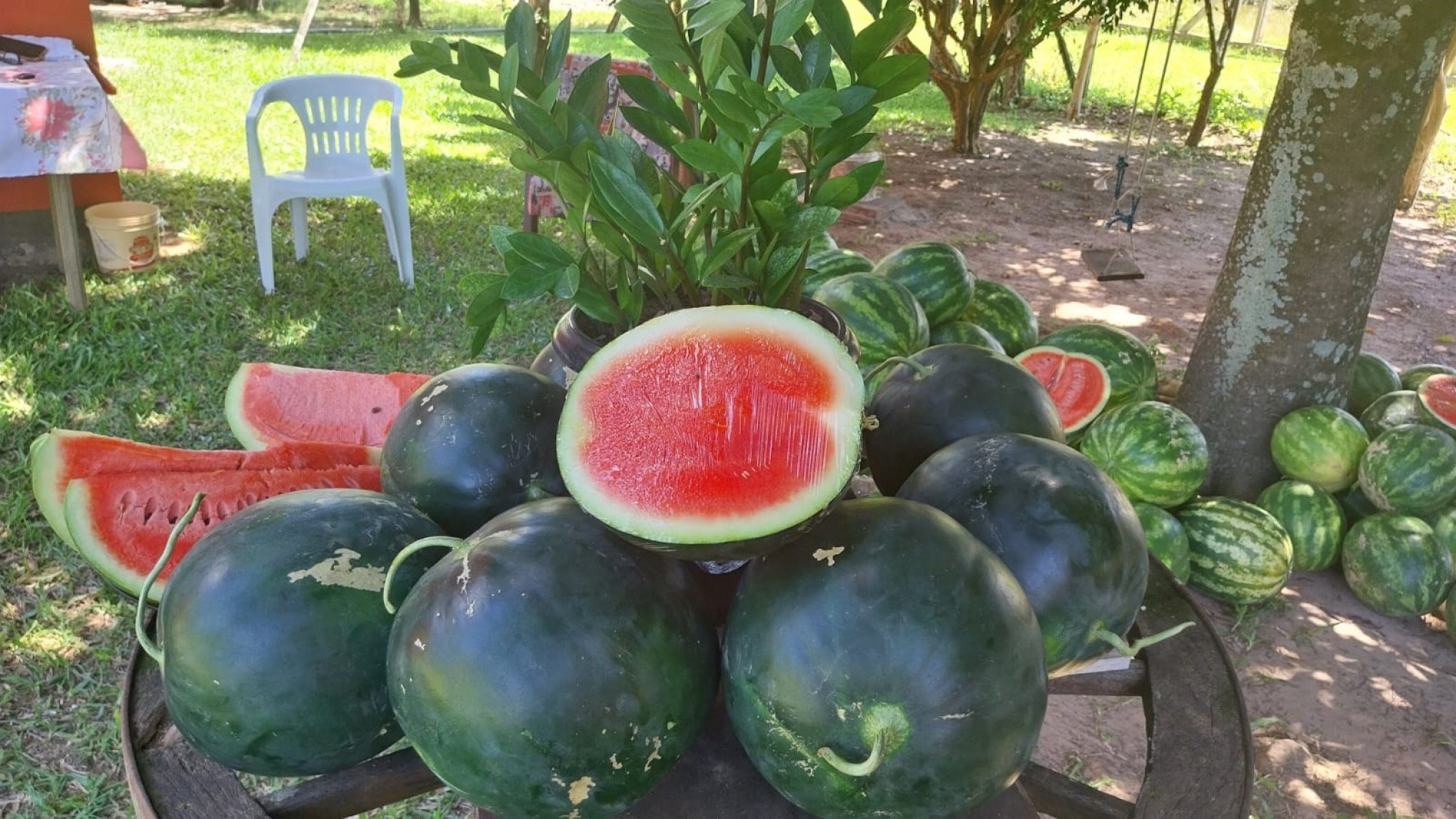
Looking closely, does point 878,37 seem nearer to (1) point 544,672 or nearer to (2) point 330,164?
(1) point 544,672

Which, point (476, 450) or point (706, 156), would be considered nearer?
point (706, 156)

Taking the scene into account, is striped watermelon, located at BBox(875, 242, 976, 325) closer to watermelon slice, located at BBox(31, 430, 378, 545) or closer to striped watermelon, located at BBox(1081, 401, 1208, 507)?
striped watermelon, located at BBox(1081, 401, 1208, 507)

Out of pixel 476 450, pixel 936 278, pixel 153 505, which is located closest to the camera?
pixel 476 450

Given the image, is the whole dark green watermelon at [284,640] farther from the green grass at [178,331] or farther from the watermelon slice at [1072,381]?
the watermelon slice at [1072,381]

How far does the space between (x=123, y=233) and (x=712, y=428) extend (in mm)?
5725

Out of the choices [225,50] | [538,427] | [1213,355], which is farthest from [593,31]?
[538,427]

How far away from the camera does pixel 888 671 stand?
100cm

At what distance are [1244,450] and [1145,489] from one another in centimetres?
70

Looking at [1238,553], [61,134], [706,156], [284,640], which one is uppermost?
[706,156]

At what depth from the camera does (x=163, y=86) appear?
1003 cm

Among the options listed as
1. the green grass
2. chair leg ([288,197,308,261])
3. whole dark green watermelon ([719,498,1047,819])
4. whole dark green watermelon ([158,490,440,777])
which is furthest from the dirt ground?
chair leg ([288,197,308,261])

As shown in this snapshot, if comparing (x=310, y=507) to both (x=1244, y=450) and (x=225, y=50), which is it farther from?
(x=225, y=50)

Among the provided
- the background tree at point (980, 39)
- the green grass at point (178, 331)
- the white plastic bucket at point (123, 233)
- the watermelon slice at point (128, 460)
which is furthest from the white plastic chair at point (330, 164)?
the background tree at point (980, 39)

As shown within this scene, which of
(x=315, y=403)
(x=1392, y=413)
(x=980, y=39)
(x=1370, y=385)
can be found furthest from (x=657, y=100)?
(x=980, y=39)
